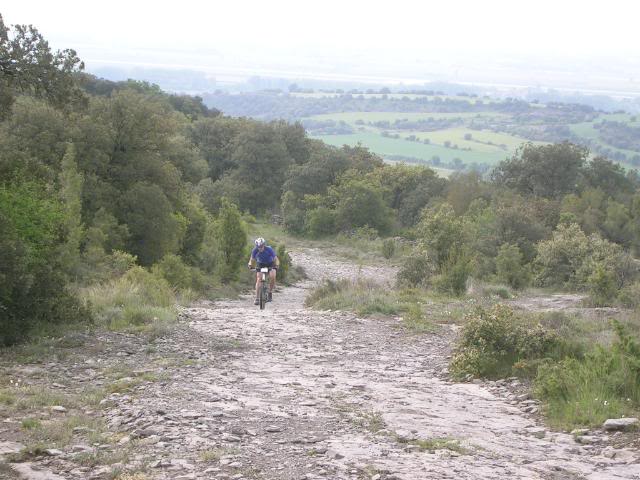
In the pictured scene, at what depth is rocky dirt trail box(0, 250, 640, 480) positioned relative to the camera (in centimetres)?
632

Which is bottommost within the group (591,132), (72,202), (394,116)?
(72,202)

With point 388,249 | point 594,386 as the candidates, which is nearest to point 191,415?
point 594,386

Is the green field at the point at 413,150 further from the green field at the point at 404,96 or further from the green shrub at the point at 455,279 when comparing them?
the green shrub at the point at 455,279

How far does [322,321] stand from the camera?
14875 mm

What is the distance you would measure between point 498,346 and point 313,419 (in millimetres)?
4053

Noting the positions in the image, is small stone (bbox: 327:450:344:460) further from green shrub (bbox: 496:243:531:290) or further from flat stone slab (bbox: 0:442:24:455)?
green shrub (bbox: 496:243:531:290)

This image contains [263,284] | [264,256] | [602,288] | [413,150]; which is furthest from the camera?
[413,150]

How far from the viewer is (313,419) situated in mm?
7660

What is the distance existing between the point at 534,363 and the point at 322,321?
5464 millimetres

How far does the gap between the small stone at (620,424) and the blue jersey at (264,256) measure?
35.3ft

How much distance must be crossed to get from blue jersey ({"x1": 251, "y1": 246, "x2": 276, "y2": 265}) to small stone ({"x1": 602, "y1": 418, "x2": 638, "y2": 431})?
10.8m

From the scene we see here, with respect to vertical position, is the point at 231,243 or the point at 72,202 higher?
the point at 72,202

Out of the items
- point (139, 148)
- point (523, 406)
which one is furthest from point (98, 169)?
point (523, 406)

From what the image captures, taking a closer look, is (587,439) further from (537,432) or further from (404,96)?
(404,96)
